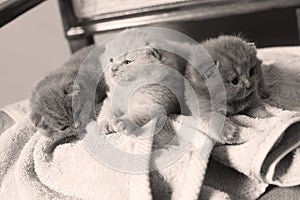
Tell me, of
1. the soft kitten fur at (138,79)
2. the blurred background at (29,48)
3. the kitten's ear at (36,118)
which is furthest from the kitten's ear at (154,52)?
the blurred background at (29,48)

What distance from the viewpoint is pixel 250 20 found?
1.36 meters

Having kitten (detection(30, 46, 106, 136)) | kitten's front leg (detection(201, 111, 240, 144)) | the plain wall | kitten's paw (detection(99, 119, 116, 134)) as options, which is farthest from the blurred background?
kitten's front leg (detection(201, 111, 240, 144))

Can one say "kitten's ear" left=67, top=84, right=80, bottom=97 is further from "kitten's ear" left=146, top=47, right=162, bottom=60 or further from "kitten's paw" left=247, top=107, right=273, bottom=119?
"kitten's paw" left=247, top=107, right=273, bottom=119

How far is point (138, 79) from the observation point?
2.65 feet

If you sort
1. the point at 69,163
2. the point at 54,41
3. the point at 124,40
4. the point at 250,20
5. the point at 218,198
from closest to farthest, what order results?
1. the point at 218,198
2. the point at 69,163
3. the point at 124,40
4. the point at 250,20
5. the point at 54,41

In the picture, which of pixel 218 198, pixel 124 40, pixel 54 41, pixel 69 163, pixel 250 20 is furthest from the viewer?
pixel 54 41

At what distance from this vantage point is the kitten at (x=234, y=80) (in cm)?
77

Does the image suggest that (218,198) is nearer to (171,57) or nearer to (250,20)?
(171,57)

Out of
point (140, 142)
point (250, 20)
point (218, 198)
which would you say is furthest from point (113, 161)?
point (250, 20)

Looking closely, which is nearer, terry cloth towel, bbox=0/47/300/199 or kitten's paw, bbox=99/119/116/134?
terry cloth towel, bbox=0/47/300/199

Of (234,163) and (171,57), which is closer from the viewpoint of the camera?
(234,163)

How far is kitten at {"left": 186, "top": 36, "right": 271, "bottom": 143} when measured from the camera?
77cm

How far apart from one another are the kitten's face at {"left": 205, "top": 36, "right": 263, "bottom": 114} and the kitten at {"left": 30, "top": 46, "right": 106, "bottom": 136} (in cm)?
24

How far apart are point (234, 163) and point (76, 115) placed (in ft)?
1.03
